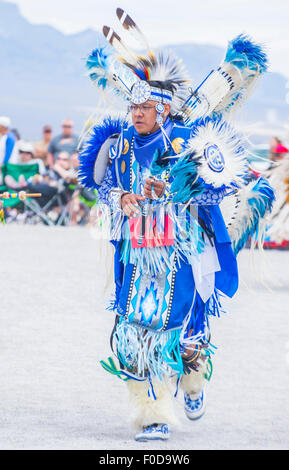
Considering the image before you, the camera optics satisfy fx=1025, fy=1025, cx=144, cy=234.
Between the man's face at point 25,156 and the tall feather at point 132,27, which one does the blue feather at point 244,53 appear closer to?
the tall feather at point 132,27

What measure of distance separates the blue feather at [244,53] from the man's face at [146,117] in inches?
16.4

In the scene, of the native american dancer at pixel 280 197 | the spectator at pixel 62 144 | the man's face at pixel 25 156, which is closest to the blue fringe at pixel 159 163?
the native american dancer at pixel 280 197

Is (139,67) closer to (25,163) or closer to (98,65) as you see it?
(98,65)

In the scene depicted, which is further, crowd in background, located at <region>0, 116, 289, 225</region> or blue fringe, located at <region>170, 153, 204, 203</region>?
crowd in background, located at <region>0, 116, 289, 225</region>

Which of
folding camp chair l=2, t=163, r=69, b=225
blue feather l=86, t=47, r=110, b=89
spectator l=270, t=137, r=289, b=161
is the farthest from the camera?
folding camp chair l=2, t=163, r=69, b=225

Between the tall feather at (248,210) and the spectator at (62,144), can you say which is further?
the spectator at (62,144)

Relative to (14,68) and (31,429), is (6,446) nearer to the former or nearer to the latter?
(31,429)

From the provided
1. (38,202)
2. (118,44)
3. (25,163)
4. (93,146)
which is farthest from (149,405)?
(38,202)

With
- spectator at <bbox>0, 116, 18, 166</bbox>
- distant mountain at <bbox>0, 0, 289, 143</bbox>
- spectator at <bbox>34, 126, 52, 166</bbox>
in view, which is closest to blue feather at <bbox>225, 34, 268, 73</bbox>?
spectator at <bbox>0, 116, 18, 166</bbox>

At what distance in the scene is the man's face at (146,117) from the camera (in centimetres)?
443

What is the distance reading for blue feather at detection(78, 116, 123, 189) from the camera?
15.2 ft

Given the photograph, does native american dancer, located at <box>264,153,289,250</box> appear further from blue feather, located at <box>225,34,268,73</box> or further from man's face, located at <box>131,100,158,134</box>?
man's face, located at <box>131,100,158,134</box>

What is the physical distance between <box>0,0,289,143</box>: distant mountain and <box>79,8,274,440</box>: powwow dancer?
2439 centimetres

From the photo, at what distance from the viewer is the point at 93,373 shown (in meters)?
5.71
